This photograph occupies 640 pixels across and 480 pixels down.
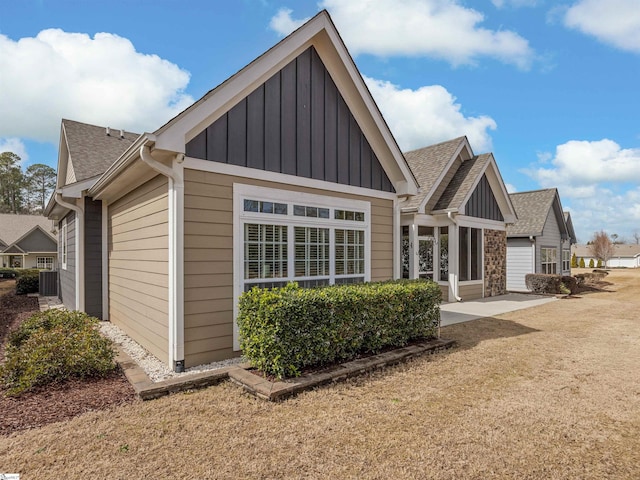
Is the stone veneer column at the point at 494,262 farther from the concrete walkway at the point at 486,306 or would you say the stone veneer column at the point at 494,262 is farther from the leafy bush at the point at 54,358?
the leafy bush at the point at 54,358

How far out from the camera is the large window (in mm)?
12875

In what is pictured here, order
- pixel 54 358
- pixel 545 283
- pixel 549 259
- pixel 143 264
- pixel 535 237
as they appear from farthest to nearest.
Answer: pixel 549 259, pixel 535 237, pixel 545 283, pixel 143 264, pixel 54 358

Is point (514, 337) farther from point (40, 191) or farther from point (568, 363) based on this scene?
point (40, 191)

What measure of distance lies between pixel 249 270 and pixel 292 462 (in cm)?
320

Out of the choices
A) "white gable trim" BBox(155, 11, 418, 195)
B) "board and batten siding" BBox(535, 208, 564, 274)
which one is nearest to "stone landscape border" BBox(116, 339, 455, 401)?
"white gable trim" BBox(155, 11, 418, 195)

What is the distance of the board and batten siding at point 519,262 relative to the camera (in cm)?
1778

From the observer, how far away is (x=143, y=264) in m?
6.19

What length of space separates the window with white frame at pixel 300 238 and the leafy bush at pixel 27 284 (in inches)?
559

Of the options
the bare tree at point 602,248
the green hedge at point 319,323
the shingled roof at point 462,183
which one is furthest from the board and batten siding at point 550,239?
the bare tree at point 602,248

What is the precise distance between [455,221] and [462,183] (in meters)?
1.57

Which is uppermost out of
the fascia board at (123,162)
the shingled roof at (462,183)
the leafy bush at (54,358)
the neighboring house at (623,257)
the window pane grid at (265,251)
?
the shingled roof at (462,183)

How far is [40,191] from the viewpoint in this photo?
4703 cm

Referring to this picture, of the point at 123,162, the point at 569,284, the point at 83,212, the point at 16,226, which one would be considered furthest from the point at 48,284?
the point at 16,226

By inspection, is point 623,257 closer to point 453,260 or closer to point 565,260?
point 565,260
